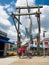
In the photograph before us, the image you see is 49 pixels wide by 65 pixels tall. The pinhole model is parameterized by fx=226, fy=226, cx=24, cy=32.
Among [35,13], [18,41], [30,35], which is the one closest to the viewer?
[35,13]

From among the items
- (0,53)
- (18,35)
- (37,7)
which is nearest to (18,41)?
(18,35)

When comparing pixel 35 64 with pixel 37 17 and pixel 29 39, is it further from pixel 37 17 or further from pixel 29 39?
pixel 29 39

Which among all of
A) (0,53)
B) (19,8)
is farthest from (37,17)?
(0,53)

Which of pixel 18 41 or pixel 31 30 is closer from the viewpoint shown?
pixel 18 41

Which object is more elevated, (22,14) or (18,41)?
(22,14)

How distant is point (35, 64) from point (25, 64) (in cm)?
77

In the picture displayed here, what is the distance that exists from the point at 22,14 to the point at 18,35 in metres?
3.32

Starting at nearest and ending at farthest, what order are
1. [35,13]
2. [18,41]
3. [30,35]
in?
[35,13], [18,41], [30,35]

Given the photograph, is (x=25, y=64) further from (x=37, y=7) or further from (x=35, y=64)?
(x=37, y=7)

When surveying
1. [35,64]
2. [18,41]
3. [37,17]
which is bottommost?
[35,64]

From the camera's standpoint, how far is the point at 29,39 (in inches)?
1385

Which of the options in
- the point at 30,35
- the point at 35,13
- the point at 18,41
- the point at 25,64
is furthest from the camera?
the point at 30,35

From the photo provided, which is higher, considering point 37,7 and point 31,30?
→ point 37,7

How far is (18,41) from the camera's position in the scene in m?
33.6
